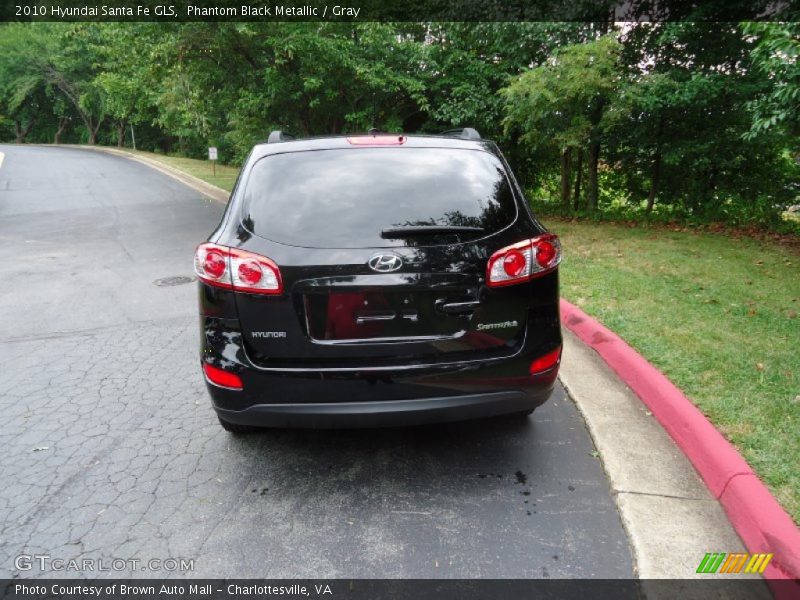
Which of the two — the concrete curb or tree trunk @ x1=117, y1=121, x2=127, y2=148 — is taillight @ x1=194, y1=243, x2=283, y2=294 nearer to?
the concrete curb

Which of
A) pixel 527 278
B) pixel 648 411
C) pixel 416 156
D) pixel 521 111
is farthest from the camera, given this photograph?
pixel 521 111

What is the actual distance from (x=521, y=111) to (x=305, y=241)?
810 centimetres

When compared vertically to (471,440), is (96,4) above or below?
above

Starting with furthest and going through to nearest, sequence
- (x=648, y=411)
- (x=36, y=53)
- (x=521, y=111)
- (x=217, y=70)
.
Result: (x=36, y=53)
(x=217, y=70)
(x=521, y=111)
(x=648, y=411)

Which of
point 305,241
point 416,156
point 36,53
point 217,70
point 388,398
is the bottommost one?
point 388,398

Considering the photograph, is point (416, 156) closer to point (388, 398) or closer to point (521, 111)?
point (388, 398)

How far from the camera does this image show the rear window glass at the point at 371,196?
2.61 m

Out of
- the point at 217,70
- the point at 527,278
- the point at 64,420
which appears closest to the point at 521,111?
the point at 217,70

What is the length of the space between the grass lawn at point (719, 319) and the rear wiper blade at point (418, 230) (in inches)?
75.8

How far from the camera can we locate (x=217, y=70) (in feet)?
40.0
